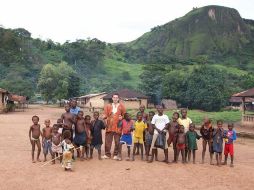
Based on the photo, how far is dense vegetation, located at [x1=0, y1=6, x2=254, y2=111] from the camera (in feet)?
174

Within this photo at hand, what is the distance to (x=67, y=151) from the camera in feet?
33.2

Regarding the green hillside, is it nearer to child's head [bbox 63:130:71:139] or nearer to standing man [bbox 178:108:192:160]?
standing man [bbox 178:108:192:160]

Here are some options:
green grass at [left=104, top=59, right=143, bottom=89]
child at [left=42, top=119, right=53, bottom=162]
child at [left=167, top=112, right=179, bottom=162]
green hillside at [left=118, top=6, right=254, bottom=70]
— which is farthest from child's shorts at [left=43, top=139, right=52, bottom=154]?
green hillside at [left=118, top=6, right=254, bottom=70]

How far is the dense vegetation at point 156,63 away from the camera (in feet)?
174

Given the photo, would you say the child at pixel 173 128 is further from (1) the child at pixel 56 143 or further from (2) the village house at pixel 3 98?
(2) the village house at pixel 3 98

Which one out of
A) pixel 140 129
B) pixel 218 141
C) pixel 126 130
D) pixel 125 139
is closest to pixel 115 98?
pixel 126 130

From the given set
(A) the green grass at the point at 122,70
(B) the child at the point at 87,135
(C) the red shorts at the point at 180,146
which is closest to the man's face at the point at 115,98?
(B) the child at the point at 87,135

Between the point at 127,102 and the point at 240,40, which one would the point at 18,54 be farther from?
the point at 240,40

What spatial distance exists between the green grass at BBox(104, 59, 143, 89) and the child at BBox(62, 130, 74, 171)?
8120 cm

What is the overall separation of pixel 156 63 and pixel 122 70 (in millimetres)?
22164

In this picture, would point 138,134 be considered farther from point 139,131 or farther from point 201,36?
point 201,36

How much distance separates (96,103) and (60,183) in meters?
52.5

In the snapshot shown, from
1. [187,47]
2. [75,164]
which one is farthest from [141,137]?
[187,47]

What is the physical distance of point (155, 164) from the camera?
36.0ft
